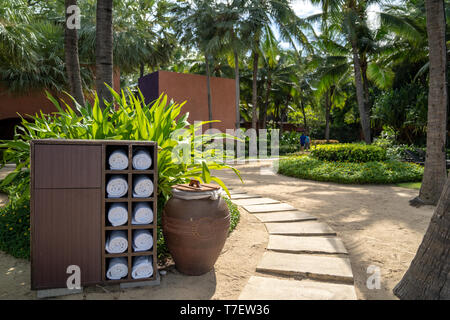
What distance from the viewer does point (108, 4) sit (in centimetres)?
475

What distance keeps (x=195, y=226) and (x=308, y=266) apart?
119 centimetres

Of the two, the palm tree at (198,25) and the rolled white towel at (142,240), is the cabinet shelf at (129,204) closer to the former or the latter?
the rolled white towel at (142,240)

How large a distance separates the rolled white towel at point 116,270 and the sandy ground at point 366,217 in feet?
6.39

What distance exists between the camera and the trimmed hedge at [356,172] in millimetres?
7941

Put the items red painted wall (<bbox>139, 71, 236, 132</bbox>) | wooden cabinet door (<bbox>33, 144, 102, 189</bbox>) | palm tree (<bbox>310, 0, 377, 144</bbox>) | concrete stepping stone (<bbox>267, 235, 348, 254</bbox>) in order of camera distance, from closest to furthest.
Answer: wooden cabinet door (<bbox>33, 144, 102, 189</bbox>)
concrete stepping stone (<bbox>267, 235, 348, 254</bbox>)
palm tree (<bbox>310, 0, 377, 144</bbox>)
red painted wall (<bbox>139, 71, 236, 132</bbox>)

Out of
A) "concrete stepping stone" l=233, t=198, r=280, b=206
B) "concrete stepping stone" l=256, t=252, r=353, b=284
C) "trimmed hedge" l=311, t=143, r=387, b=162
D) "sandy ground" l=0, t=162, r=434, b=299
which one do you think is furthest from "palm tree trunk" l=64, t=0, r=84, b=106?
"trimmed hedge" l=311, t=143, r=387, b=162

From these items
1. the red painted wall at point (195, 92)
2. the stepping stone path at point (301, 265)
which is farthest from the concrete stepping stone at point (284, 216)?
the red painted wall at point (195, 92)

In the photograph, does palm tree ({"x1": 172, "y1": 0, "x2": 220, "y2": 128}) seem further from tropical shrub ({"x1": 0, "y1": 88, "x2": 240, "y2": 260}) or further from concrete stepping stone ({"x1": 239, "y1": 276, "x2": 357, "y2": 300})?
concrete stepping stone ({"x1": 239, "y1": 276, "x2": 357, "y2": 300})

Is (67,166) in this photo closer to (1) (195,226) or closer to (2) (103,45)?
(1) (195,226)

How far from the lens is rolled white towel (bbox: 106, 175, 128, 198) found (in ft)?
8.18

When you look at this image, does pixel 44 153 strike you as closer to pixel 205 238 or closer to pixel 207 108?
pixel 205 238

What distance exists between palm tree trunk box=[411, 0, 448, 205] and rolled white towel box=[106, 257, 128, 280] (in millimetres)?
5341

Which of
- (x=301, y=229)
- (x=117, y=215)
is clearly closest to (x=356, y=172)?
(x=301, y=229)
